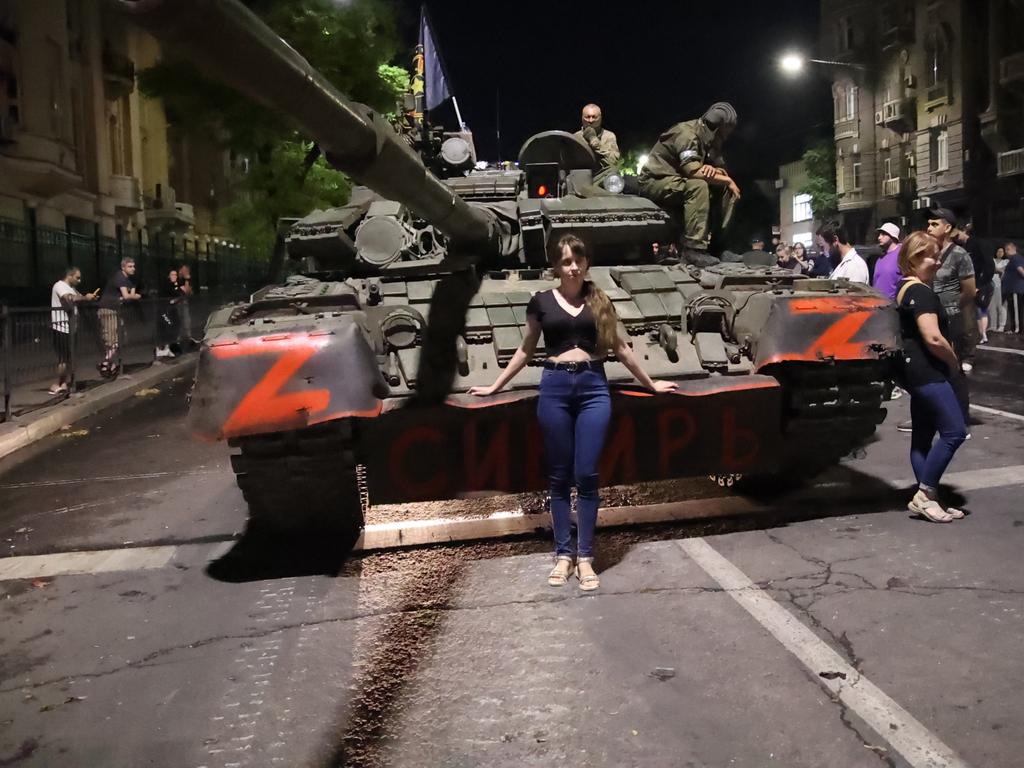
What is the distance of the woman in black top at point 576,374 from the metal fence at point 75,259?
50.2ft

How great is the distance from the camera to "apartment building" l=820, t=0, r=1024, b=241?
2866cm

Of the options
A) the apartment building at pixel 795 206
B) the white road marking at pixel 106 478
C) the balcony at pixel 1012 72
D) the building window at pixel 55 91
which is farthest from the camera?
the apartment building at pixel 795 206

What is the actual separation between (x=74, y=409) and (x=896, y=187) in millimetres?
32673

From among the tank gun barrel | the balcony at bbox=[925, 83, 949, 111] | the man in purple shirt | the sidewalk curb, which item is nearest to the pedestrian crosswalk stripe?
the man in purple shirt

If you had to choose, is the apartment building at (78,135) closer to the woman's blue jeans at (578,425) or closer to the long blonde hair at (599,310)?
the long blonde hair at (599,310)

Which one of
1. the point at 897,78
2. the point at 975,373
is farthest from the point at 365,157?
the point at 897,78

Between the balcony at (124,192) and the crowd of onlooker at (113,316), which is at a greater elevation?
the balcony at (124,192)

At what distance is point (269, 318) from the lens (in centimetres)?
487

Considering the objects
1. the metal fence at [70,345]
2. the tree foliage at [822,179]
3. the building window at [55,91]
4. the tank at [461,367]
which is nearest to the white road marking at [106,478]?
the tank at [461,367]

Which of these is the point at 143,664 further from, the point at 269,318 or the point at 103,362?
the point at 103,362

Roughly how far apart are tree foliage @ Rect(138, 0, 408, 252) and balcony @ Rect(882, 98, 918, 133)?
61.9 ft

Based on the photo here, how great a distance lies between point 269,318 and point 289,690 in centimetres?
193

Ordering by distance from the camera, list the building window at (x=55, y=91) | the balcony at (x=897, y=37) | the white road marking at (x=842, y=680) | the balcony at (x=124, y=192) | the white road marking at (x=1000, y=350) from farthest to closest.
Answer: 1. the balcony at (x=897, y=37)
2. the balcony at (x=124, y=192)
3. the building window at (x=55, y=91)
4. the white road marking at (x=1000, y=350)
5. the white road marking at (x=842, y=680)

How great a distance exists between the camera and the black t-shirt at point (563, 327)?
4527mm
